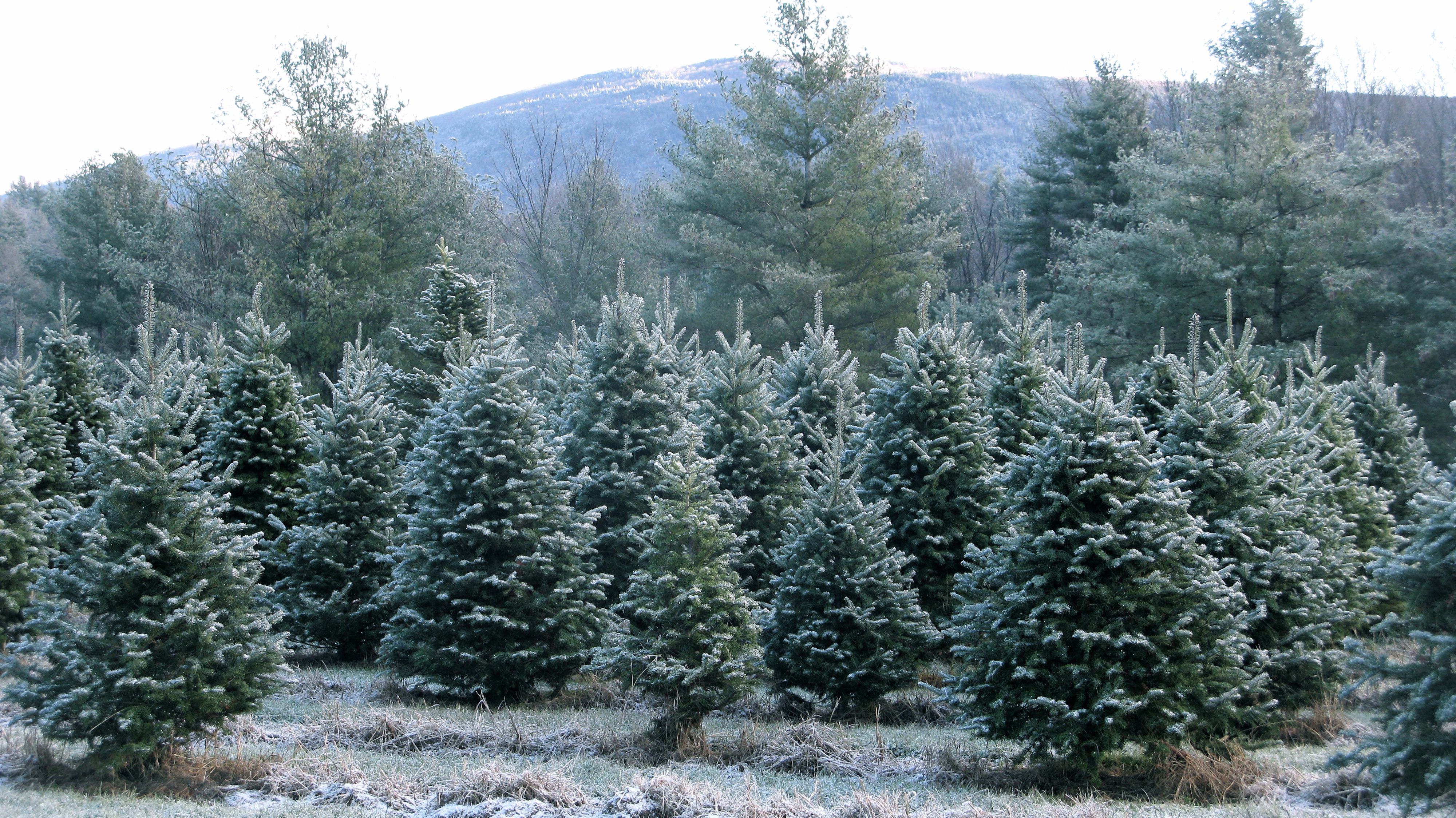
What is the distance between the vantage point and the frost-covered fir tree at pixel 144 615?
8289mm

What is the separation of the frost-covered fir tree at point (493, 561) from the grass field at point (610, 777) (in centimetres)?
81

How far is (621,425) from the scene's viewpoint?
13.8m

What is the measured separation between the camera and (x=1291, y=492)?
11711mm

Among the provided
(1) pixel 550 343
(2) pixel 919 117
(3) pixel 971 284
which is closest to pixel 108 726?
(1) pixel 550 343

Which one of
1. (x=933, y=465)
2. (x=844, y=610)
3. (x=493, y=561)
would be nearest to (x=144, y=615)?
(x=493, y=561)

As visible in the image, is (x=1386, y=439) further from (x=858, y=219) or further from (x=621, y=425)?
(x=858, y=219)

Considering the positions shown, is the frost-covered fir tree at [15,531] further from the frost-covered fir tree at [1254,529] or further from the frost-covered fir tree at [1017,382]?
the frost-covered fir tree at [1254,529]

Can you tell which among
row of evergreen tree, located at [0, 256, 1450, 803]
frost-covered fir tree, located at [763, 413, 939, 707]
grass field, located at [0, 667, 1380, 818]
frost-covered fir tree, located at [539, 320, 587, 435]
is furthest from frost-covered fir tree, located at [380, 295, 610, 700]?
frost-covered fir tree, located at [763, 413, 939, 707]

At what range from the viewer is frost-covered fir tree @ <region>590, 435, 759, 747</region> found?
9875mm

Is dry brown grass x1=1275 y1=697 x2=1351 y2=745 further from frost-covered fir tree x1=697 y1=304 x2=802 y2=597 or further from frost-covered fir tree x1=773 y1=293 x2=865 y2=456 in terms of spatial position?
frost-covered fir tree x1=773 y1=293 x2=865 y2=456

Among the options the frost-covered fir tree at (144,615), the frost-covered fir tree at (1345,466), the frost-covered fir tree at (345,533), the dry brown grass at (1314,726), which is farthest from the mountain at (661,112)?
the frost-covered fir tree at (144,615)

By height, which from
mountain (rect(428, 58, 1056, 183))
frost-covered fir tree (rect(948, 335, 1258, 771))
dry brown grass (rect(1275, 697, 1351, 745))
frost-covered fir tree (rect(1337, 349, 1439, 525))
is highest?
mountain (rect(428, 58, 1056, 183))

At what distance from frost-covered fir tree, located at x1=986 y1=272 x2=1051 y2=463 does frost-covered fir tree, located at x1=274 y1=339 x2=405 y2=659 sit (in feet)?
27.8

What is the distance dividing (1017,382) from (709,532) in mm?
6149
